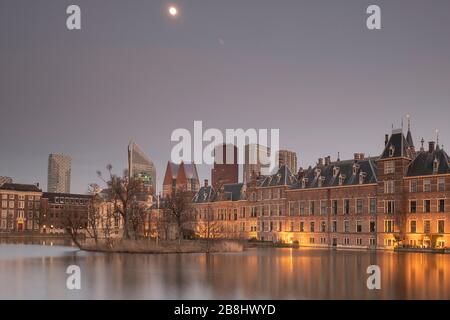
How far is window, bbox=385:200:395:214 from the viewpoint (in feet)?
247

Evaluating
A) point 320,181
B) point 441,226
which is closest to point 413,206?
point 441,226

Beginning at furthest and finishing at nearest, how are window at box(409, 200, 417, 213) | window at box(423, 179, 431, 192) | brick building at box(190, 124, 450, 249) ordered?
window at box(409, 200, 417, 213), window at box(423, 179, 431, 192), brick building at box(190, 124, 450, 249)

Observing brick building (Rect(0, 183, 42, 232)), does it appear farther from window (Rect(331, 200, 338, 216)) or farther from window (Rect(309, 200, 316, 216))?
window (Rect(331, 200, 338, 216))

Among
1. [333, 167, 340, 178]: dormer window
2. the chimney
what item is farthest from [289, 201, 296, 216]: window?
the chimney

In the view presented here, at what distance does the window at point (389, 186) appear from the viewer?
75688 mm

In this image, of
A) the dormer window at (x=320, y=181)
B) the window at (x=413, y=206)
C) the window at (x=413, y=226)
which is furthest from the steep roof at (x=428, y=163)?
the dormer window at (x=320, y=181)

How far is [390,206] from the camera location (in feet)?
249

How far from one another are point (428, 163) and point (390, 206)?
7929 millimetres

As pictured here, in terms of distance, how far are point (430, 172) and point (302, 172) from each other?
26.1 metres

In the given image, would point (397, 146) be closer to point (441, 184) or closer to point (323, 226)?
point (441, 184)

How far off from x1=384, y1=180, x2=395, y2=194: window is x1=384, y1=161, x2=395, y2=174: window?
56.0 inches

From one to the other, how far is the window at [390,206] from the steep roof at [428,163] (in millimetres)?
4492
